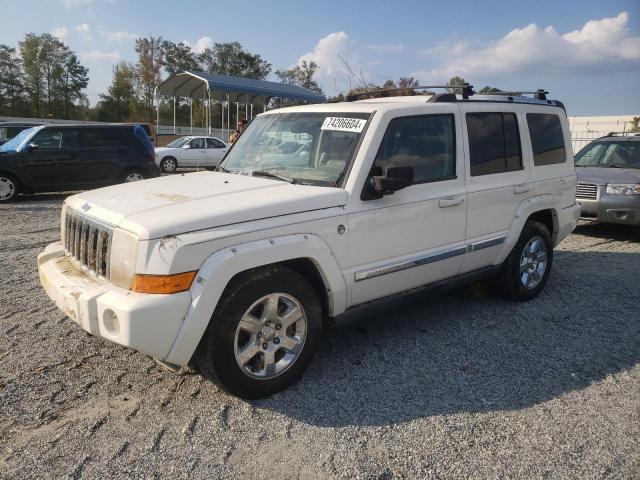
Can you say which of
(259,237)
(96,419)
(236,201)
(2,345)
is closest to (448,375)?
(259,237)

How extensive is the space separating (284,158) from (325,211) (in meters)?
0.87

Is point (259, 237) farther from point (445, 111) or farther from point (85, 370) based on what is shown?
point (445, 111)

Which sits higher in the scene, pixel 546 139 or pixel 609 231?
pixel 546 139

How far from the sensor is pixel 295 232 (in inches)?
128

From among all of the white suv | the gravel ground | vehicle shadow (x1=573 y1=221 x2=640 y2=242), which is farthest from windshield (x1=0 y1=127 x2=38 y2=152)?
vehicle shadow (x1=573 y1=221 x2=640 y2=242)

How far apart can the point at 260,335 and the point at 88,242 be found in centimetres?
127

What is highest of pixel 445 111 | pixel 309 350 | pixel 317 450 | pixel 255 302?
pixel 445 111

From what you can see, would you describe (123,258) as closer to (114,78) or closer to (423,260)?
(423,260)

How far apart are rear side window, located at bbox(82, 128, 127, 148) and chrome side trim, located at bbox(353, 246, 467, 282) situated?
33.5 feet

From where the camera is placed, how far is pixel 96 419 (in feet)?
9.93

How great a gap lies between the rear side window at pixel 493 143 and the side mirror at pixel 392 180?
1127mm

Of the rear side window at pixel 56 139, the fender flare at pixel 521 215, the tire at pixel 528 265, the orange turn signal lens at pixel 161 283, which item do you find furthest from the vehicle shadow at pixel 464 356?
the rear side window at pixel 56 139

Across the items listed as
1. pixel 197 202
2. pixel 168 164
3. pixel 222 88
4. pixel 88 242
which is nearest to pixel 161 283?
pixel 197 202

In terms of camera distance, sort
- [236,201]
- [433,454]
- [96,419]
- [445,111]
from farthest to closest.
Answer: [445,111] → [236,201] → [96,419] → [433,454]
